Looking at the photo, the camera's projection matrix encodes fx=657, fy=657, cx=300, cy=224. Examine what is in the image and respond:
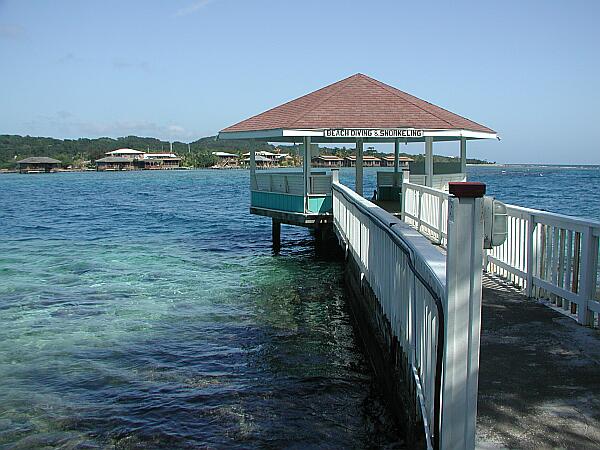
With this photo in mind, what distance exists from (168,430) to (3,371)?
360 centimetres

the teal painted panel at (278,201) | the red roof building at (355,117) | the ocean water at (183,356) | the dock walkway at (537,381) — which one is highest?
the red roof building at (355,117)

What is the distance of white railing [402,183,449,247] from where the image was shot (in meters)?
12.2

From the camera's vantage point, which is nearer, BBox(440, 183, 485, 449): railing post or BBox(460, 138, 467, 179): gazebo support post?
BBox(440, 183, 485, 449): railing post

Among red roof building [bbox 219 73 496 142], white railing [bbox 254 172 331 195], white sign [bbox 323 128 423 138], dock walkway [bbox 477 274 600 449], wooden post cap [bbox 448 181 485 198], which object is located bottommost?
dock walkway [bbox 477 274 600 449]

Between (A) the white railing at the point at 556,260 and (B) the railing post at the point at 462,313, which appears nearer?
(B) the railing post at the point at 462,313

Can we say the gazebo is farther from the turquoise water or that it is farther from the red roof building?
the turquoise water

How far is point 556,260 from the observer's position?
24.7 feet

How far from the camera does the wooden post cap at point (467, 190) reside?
3484mm

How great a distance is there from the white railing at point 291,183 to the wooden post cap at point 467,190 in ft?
46.5

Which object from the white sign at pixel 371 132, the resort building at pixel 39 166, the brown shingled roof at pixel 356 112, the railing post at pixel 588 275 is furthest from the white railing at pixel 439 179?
the resort building at pixel 39 166

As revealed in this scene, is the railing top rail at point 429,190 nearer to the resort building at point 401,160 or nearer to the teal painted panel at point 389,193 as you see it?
the teal painted panel at point 389,193

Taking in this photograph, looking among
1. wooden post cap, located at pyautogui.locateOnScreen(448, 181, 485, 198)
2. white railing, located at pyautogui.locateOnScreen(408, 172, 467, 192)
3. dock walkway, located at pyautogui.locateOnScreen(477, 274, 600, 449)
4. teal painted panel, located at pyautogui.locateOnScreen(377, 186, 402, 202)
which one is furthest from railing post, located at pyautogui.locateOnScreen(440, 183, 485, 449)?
teal painted panel, located at pyautogui.locateOnScreen(377, 186, 402, 202)

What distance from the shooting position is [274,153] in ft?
583

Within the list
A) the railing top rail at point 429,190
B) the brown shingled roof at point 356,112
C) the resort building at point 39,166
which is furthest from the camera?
the resort building at point 39,166
